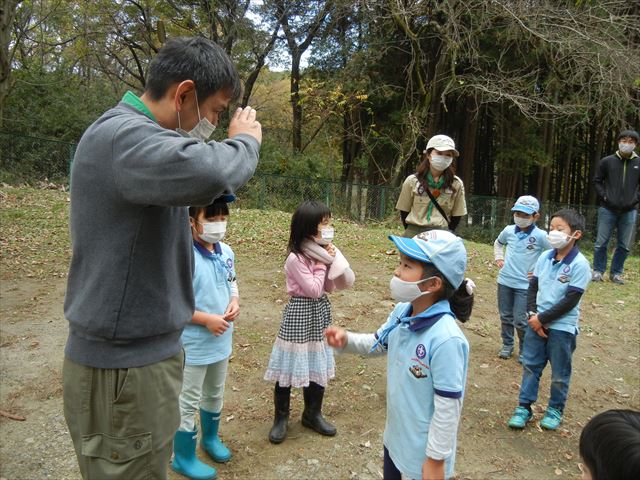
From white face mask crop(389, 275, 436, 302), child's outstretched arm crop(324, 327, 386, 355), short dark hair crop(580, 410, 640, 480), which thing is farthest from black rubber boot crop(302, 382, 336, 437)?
short dark hair crop(580, 410, 640, 480)

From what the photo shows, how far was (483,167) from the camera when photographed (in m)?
23.0

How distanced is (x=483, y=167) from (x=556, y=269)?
20.4 m

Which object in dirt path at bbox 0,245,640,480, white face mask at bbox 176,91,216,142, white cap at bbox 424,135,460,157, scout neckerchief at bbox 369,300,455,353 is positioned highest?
white cap at bbox 424,135,460,157

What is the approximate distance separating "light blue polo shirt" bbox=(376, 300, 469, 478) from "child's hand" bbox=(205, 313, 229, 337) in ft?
3.52

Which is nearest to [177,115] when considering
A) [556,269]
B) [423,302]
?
[423,302]

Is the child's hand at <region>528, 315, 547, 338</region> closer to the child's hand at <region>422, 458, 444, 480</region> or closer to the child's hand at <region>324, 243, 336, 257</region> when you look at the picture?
the child's hand at <region>324, 243, 336, 257</region>

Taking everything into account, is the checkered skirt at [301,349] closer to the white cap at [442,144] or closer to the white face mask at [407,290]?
the white face mask at [407,290]

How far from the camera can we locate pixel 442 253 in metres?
2.22

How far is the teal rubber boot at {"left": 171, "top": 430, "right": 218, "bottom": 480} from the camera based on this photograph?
3039 mm

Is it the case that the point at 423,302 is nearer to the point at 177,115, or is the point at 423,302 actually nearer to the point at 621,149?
the point at 177,115

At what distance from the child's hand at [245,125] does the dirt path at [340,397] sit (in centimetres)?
227

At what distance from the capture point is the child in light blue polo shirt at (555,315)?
3613 millimetres

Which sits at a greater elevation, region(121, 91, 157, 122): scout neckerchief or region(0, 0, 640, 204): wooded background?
region(0, 0, 640, 204): wooded background

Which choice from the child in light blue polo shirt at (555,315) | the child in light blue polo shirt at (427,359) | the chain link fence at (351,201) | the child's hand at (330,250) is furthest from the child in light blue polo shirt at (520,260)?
the chain link fence at (351,201)
